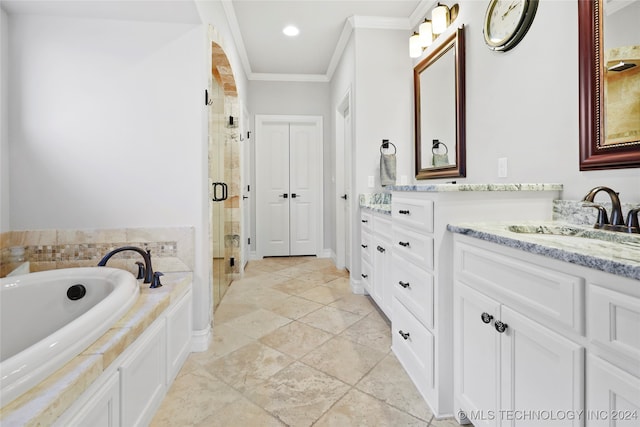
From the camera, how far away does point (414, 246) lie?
1.56 metres

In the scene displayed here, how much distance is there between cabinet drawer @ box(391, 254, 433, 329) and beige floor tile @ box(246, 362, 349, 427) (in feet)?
1.78

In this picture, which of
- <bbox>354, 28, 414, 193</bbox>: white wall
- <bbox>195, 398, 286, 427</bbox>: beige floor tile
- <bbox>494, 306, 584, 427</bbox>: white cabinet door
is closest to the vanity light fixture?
<bbox>354, 28, 414, 193</bbox>: white wall

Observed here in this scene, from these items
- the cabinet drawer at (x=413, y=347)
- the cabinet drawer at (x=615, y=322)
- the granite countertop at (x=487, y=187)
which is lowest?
the cabinet drawer at (x=413, y=347)

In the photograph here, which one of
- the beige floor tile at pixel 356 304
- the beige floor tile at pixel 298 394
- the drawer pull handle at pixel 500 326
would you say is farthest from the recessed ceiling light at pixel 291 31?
the drawer pull handle at pixel 500 326

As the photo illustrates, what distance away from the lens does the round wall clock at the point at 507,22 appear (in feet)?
5.27

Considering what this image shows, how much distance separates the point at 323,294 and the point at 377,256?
81 centimetres

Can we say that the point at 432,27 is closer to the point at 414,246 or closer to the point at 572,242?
the point at 414,246

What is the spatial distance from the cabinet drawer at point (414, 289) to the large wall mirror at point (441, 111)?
95 cm

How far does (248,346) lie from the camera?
6.77 feet

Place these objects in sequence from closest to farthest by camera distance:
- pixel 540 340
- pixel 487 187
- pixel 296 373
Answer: pixel 540 340 → pixel 487 187 → pixel 296 373

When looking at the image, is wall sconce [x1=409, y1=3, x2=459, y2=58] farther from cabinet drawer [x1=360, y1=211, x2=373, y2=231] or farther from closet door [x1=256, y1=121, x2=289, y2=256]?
closet door [x1=256, y1=121, x2=289, y2=256]

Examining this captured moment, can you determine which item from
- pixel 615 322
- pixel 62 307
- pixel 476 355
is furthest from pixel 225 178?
pixel 615 322

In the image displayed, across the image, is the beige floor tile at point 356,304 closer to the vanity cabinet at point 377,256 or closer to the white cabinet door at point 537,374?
the vanity cabinet at point 377,256

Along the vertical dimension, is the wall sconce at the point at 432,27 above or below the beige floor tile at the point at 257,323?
above
